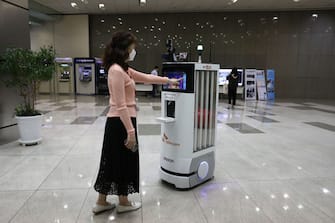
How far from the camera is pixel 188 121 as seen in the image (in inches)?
106

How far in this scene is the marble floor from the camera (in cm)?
234

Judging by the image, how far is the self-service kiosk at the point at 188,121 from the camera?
2691 millimetres

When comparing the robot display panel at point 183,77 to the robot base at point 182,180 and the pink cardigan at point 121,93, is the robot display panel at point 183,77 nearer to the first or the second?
the pink cardigan at point 121,93

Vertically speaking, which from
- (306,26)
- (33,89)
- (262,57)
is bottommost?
(33,89)

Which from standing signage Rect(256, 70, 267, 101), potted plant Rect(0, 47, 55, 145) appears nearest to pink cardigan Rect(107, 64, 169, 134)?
potted plant Rect(0, 47, 55, 145)

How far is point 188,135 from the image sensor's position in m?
2.73

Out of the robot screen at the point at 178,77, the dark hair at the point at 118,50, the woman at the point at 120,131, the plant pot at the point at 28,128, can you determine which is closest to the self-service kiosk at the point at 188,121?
the robot screen at the point at 178,77

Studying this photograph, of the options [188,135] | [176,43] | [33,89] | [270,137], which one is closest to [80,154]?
[33,89]

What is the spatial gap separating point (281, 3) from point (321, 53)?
4.45 meters

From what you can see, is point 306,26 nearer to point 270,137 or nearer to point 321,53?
point 321,53

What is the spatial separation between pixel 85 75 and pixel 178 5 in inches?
256

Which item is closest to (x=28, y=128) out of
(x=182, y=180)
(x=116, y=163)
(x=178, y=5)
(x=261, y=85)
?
(x=116, y=163)

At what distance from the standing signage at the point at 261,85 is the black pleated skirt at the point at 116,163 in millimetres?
12426

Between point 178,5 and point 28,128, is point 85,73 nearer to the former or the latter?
point 178,5
